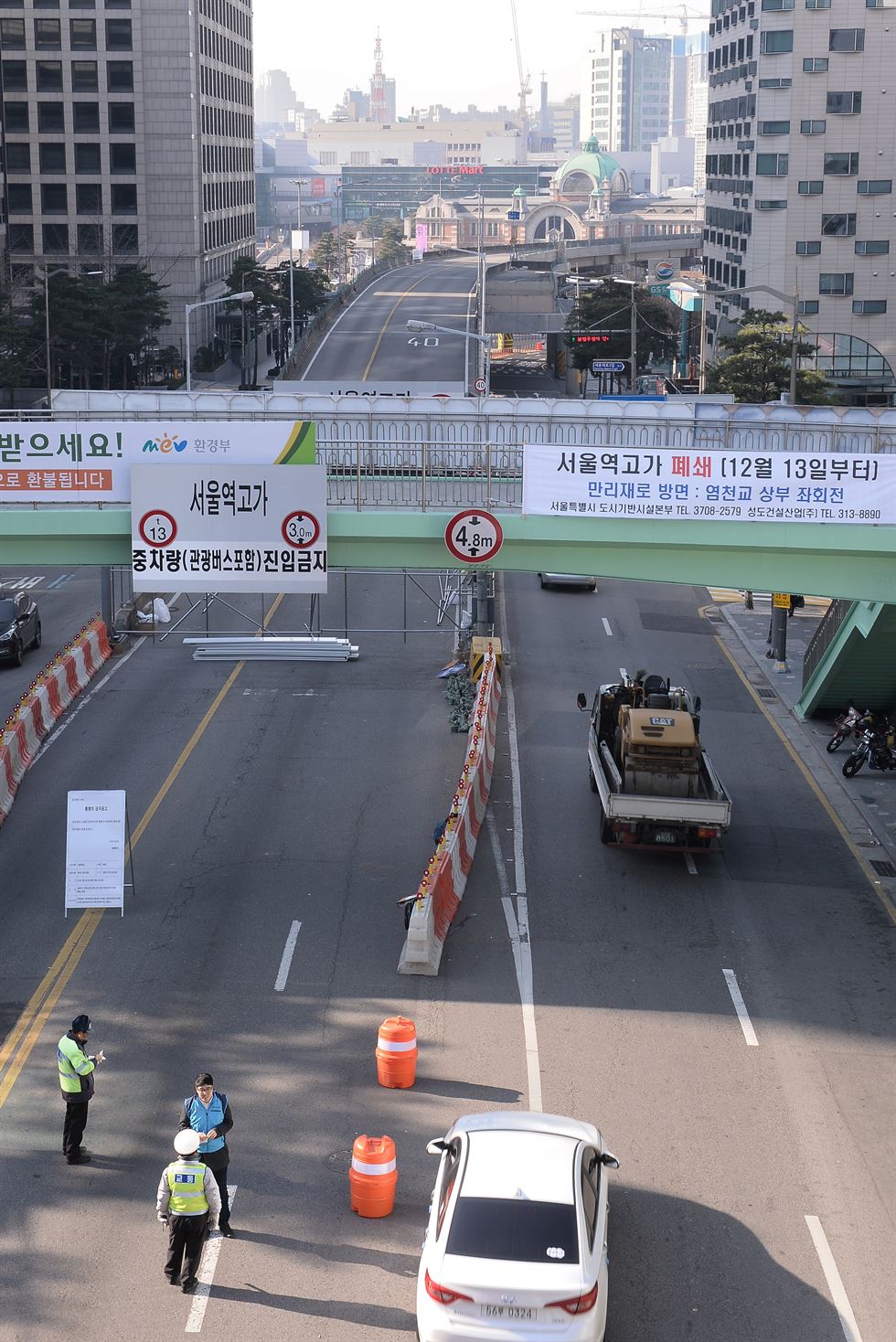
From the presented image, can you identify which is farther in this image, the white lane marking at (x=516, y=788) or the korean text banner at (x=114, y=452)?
the white lane marking at (x=516, y=788)

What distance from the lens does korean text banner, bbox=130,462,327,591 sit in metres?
23.8

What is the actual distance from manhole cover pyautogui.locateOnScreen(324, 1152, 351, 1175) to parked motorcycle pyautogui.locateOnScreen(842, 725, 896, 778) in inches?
677

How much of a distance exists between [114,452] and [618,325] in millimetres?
70409

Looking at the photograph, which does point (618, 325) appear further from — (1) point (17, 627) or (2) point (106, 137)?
(1) point (17, 627)

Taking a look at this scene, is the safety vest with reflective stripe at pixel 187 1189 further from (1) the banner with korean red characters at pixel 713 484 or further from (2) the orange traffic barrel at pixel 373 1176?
(1) the banner with korean red characters at pixel 713 484

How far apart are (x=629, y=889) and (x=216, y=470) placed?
9.42 m

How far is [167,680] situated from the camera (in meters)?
38.1

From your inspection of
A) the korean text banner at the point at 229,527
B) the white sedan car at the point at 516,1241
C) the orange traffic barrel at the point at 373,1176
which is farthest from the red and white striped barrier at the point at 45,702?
the white sedan car at the point at 516,1241

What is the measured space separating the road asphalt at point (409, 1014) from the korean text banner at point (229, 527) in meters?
5.06

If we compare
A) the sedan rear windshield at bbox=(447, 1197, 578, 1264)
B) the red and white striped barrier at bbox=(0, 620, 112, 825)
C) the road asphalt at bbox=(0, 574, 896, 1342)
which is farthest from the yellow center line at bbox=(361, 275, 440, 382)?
the sedan rear windshield at bbox=(447, 1197, 578, 1264)

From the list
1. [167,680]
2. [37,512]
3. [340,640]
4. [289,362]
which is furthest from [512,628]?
[289,362]

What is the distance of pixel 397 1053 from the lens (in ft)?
61.1

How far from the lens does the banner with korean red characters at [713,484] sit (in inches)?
908

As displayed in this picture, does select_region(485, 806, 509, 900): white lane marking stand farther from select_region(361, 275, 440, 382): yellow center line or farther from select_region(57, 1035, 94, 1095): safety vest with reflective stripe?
select_region(361, 275, 440, 382): yellow center line
